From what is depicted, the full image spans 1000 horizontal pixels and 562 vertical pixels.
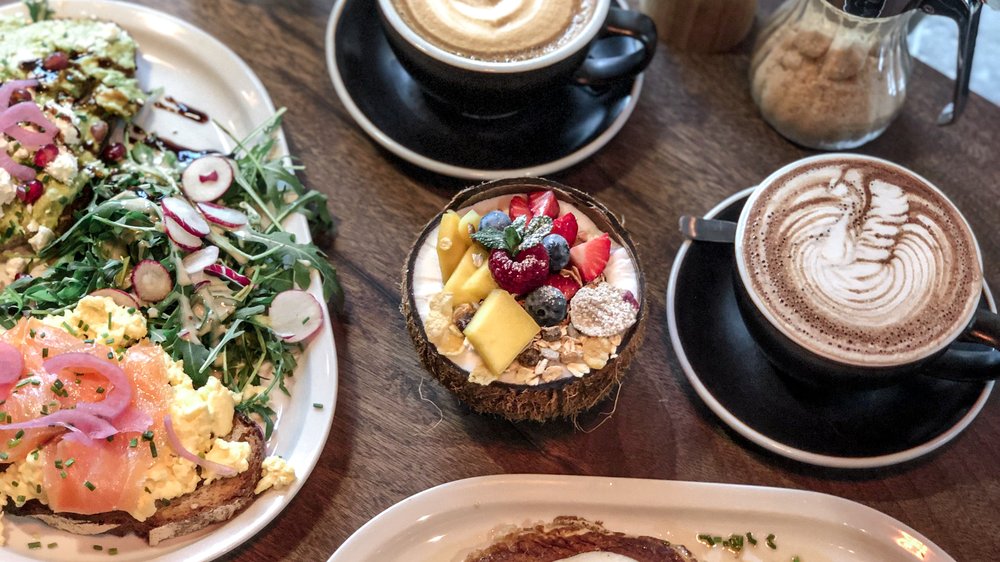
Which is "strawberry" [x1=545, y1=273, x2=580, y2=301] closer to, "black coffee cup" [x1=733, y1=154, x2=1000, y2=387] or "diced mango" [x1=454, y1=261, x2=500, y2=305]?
"diced mango" [x1=454, y1=261, x2=500, y2=305]

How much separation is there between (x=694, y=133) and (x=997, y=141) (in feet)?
2.50

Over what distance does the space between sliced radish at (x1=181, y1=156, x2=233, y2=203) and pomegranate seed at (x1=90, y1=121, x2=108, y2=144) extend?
218mm

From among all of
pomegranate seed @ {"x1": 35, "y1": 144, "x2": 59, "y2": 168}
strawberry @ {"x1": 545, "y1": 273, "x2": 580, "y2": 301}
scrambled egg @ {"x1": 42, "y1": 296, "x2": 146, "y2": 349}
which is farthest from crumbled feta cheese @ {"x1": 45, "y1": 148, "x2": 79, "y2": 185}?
strawberry @ {"x1": 545, "y1": 273, "x2": 580, "y2": 301}

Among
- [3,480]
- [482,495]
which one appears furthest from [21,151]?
[482,495]

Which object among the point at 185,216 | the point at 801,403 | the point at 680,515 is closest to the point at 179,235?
the point at 185,216

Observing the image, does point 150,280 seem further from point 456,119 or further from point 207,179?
point 456,119

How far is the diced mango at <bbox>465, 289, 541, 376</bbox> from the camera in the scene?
4.86ft

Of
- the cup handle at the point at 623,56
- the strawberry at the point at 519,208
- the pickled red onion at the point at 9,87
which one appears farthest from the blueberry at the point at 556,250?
the pickled red onion at the point at 9,87

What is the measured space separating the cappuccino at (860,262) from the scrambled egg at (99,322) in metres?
1.18

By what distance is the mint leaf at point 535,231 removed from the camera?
5.03ft

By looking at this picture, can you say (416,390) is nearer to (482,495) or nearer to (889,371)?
(482,495)

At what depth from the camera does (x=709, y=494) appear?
1.62 m

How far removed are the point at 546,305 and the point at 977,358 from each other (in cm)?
82

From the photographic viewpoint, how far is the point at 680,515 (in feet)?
5.32
